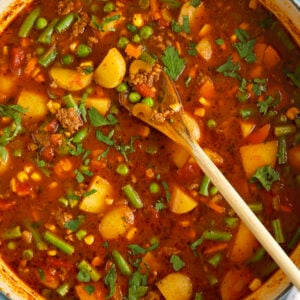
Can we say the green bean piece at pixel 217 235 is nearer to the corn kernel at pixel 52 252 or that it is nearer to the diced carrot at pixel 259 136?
the diced carrot at pixel 259 136

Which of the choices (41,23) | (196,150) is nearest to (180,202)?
(196,150)

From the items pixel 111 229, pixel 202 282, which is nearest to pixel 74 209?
pixel 111 229

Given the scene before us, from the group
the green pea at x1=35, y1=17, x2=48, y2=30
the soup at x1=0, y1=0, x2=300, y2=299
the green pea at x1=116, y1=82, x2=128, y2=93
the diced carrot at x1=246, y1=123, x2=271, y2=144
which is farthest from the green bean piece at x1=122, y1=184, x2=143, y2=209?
the green pea at x1=35, y1=17, x2=48, y2=30

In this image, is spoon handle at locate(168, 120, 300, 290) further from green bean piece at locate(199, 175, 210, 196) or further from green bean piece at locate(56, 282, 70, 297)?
green bean piece at locate(56, 282, 70, 297)

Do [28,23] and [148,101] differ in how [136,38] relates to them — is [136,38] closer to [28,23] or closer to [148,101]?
[148,101]

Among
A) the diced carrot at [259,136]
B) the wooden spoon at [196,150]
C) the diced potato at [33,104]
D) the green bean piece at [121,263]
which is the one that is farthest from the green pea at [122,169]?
the diced carrot at [259,136]

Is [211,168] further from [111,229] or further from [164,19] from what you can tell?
[164,19]
